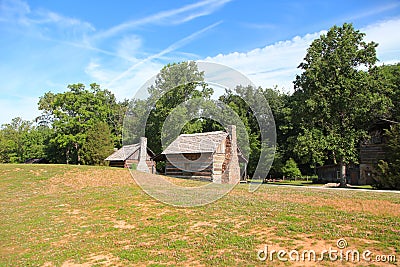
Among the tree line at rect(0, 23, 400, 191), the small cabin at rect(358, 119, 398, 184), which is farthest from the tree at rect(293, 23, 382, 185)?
the small cabin at rect(358, 119, 398, 184)

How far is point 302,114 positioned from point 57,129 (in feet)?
137

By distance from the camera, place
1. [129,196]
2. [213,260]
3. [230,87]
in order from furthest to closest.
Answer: [129,196] < [230,87] < [213,260]

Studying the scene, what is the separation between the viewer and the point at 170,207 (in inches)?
680

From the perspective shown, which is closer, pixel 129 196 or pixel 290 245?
pixel 290 245

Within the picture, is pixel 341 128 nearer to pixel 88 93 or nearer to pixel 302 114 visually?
pixel 302 114

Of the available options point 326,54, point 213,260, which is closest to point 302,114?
point 326,54

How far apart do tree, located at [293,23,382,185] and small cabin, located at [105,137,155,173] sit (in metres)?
21.3

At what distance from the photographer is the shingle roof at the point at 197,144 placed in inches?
1273
